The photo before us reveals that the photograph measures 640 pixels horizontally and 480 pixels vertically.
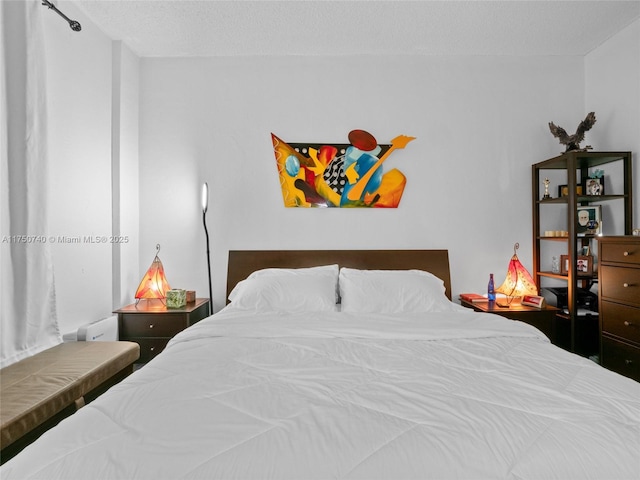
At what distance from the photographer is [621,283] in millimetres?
2209

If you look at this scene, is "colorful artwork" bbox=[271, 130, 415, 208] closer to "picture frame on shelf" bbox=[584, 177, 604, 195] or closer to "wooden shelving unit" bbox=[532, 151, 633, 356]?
"wooden shelving unit" bbox=[532, 151, 633, 356]

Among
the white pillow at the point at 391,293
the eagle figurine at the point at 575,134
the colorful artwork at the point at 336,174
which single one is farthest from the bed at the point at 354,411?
the eagle figurine at the point at 575,134

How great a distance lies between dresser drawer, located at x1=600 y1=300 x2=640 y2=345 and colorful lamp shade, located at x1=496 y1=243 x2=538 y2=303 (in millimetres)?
426

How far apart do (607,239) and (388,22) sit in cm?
208

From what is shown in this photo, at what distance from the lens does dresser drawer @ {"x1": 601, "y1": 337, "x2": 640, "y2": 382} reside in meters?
2.11

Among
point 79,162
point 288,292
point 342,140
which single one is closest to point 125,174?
point 79,162

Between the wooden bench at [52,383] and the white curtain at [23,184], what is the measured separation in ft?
0.60

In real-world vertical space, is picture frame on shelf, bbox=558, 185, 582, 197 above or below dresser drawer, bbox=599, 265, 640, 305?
above

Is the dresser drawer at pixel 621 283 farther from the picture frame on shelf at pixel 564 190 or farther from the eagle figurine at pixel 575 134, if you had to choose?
the eagle figurine at pixel 575 134

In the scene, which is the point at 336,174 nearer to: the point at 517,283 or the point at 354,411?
the point at 517,283

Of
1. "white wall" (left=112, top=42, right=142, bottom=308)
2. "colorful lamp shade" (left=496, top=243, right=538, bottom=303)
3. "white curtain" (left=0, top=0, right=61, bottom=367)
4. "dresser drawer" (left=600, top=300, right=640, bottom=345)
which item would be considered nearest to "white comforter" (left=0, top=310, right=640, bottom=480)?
"white curtain" (left=0, top=0, right=61, bottom=367)

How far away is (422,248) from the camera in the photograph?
9.45 feet

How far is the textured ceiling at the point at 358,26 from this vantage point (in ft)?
7.55

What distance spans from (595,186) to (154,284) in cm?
342
